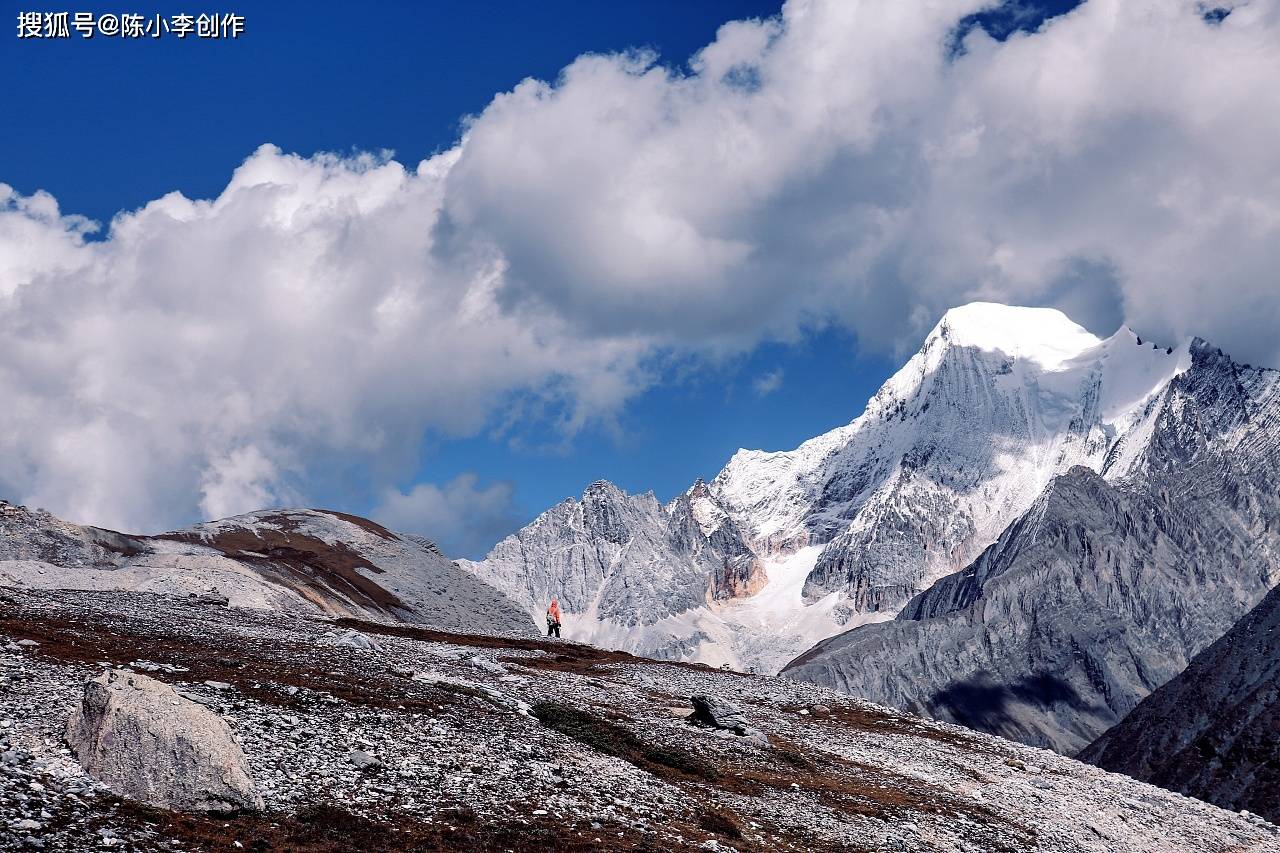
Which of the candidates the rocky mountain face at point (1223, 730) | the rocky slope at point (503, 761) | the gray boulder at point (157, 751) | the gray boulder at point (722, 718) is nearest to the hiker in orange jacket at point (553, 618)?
the rocky slope at point (503, 761)

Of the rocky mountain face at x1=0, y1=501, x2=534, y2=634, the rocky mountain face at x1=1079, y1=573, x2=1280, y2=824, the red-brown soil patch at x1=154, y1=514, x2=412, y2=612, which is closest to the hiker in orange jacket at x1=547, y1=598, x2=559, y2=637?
the rocky mountain face at x1=0, y1=501, x2=534, y2=634

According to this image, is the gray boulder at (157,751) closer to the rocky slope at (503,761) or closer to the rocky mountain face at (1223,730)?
the rocky slope at (503,761)

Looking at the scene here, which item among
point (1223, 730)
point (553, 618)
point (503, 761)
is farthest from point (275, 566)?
point (1223, 730)

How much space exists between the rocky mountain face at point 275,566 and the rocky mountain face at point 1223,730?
8203 cm

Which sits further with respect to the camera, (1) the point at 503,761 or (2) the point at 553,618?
(2) the point at 553,618

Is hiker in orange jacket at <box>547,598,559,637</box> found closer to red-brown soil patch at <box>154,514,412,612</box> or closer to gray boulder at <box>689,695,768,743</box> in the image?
red-brown soil patch at <box>154,514,412,612</box>

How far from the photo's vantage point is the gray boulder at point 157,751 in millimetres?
29922

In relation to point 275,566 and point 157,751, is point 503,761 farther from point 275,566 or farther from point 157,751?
point 275,566

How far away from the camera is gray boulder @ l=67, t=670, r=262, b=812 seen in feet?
98.2

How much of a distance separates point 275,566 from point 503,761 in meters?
78.4

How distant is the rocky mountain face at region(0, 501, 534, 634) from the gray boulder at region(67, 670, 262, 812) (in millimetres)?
38891

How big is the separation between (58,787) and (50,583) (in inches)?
1842

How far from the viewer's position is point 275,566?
364ft

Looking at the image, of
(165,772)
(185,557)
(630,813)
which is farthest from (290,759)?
(185,557)
